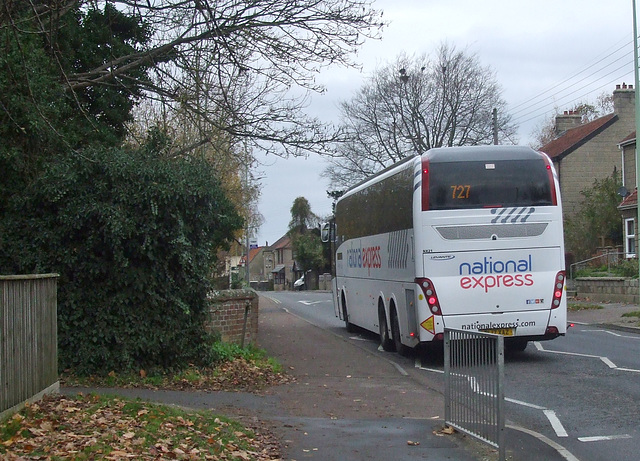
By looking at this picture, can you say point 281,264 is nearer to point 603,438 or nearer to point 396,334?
point 396,334

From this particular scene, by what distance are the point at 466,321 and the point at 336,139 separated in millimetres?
4247

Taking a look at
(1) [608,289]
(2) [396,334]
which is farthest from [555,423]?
(1) [608,289]

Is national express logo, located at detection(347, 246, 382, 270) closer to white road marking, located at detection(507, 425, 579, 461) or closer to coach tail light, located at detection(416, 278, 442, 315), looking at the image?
coach tail light, located at detection(416, 278, 442, 315)

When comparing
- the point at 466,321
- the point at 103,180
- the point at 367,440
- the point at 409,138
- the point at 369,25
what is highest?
the point at 409,138

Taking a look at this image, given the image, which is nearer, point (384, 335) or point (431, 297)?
point (431, 297)

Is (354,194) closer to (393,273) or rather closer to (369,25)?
(393,273)

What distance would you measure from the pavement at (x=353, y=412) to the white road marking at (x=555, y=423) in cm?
37

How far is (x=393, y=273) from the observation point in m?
15.3

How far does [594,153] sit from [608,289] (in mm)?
16961

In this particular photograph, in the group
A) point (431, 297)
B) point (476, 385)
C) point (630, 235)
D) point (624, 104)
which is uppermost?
point (624, 104)

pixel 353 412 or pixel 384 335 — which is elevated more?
pixel 384 335

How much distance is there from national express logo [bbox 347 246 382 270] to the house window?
19.6m

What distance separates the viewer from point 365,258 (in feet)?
59.6

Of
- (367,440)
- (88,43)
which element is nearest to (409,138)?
(88,43)
